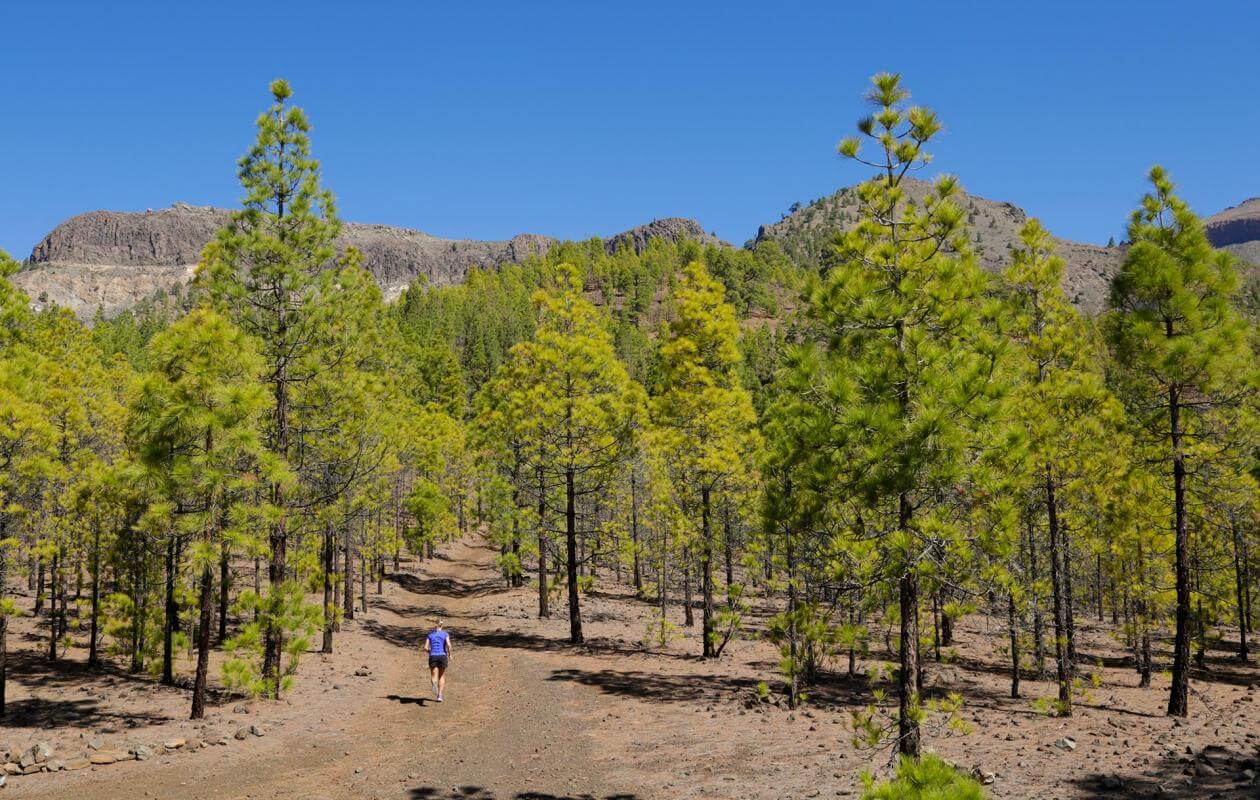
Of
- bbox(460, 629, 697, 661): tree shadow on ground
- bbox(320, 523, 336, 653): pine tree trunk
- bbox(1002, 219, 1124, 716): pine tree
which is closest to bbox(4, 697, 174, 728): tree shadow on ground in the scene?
bbox(320, 523, 336, 653): pine tree trunk

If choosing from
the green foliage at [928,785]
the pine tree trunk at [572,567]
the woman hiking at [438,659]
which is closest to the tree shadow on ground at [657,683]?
the woman hiking at [438,659]

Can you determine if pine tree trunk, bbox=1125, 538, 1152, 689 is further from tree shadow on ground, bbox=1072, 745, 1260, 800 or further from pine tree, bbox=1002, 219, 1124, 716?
tree shadow on ground, bbox=1072, 745, 1260, 800

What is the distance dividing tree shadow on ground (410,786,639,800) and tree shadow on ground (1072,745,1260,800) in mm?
6565

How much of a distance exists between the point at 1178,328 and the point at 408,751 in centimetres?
1766

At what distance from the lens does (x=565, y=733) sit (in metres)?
14.3

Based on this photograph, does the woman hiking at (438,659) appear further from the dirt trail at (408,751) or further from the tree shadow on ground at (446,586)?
the tree shadow on ground at (446,586)

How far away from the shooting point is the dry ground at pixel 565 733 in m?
10.9

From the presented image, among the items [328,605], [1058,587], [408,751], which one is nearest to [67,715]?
[408,751]

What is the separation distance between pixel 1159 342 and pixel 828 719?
1043 cm

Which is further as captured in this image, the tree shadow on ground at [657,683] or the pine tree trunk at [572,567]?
the pine tree trunk at [572,567]

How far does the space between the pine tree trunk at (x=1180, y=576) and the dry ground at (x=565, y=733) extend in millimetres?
724

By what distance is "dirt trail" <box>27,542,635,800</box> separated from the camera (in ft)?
35.9

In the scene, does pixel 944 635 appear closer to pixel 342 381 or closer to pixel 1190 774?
pixel 1190 774

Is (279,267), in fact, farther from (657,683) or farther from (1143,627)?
(1143,627)
